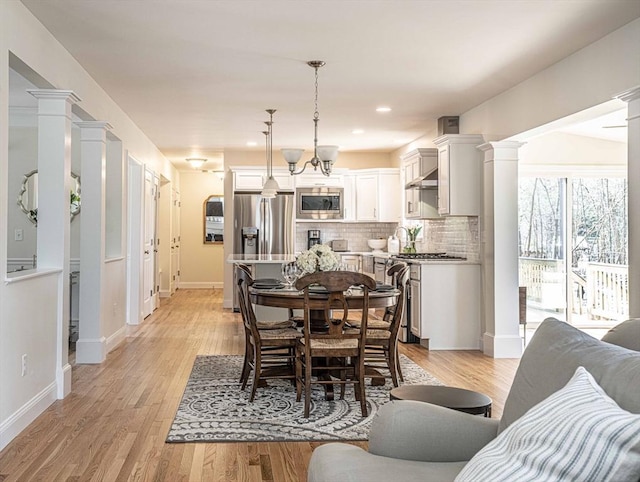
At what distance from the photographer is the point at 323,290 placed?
168 inches

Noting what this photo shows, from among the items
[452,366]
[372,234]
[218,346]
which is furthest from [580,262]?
[218,346]

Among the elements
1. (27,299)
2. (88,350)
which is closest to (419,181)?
(88,350)

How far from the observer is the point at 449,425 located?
6.43ft

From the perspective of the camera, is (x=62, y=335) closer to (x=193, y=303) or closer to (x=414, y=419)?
(x=414, y=419)

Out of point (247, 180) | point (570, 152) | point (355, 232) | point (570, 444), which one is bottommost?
point (570, 444)

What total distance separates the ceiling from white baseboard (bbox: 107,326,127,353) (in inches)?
96.0

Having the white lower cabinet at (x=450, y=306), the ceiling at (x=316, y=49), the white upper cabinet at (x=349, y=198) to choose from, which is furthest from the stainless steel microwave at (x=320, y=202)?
the white lower cabinet at (x=450, y=306)

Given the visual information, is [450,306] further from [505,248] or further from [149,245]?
[149,245]

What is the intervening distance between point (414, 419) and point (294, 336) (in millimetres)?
2441

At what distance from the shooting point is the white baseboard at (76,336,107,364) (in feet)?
18.7

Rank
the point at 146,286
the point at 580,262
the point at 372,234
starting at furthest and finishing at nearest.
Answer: the point at 372,234 < the point at 146,286 < the point at 580,262

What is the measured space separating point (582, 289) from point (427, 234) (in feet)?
6.81

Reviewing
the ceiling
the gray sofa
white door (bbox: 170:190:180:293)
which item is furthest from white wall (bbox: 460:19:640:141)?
white door (bbox: 170:190:180:293)

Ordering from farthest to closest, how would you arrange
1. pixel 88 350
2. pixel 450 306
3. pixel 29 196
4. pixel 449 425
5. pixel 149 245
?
pixel 149 245 → pixel 29 196 → pixel 450 306 → pixel 88 350 → pixel 449 425
